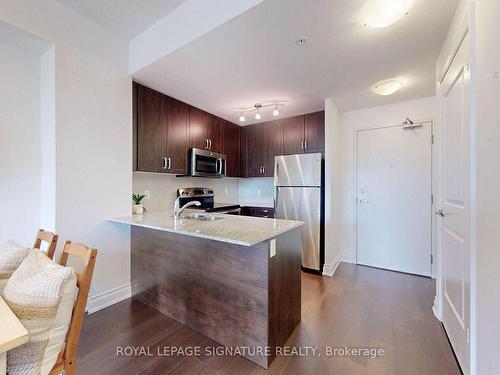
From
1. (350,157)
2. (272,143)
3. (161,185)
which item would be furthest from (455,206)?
(161,185)

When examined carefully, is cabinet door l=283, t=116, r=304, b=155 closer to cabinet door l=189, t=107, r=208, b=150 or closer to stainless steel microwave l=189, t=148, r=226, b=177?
stainless steel microwave l=189, t=148, r=226, b=177

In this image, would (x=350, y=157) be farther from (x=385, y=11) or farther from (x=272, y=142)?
(x=385, y=11)

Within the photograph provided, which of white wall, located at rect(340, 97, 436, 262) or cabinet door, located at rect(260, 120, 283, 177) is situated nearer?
white wall, located at rect(340, 97, 436, 262)

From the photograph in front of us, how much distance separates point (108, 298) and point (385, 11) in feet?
10.9

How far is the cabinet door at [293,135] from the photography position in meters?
3.46

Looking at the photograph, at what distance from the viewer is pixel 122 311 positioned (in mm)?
2111

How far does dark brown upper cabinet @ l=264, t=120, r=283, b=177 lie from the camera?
3.68 meters

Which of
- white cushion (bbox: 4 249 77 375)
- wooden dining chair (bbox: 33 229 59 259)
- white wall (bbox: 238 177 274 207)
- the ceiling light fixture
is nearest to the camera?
white cushion (bbox: 4 249 77 375)

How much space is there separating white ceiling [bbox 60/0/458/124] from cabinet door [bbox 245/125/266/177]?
1006mm

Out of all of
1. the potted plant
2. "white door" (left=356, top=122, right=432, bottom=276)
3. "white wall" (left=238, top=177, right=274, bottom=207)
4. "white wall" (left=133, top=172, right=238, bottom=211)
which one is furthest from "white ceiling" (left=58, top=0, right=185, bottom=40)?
"white door" (left=356, top=122, right=432, bottom=276)

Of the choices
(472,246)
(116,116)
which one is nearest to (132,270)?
(116,116)

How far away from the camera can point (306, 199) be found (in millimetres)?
3123

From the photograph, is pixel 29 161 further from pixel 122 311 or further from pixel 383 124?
pixel 383 124

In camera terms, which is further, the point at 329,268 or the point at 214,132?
the point at 214,132
